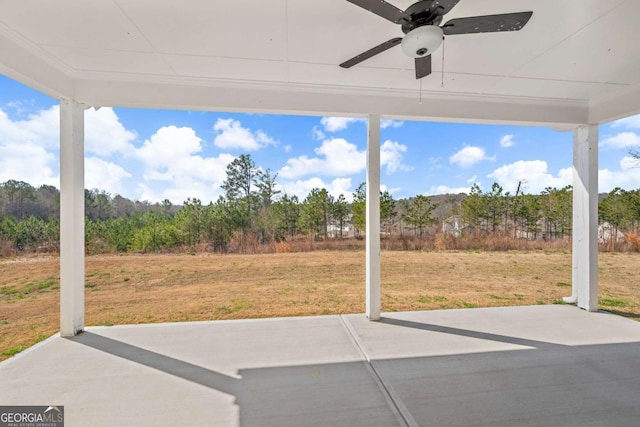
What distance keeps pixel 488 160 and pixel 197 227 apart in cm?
553

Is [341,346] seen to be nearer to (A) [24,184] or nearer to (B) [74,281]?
(B) [74,281]

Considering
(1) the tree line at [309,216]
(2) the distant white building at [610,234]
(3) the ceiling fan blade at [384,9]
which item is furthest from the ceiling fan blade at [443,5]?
(2) the distant white building at [610,234]

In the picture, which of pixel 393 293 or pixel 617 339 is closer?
pixel 617 339

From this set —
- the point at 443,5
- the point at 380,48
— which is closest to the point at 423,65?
the point at 380,48

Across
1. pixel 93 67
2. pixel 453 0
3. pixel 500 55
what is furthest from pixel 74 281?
pixel 500 55

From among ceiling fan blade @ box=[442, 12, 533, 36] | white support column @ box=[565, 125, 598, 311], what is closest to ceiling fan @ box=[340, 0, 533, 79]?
ceiling fan blade @ box=[442, 12, 533, 36]

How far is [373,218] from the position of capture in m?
2.87

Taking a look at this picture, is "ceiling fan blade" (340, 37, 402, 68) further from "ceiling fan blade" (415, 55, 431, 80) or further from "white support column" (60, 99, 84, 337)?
"white support column" (60, 99, 84, 337)

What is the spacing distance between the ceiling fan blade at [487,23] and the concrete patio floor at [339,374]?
81.7 inches

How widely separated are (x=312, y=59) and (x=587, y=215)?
3589 millimetres

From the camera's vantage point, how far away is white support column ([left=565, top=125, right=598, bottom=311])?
10.3 feet

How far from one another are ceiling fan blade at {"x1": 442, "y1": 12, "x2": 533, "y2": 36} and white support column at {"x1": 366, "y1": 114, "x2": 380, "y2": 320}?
56.3 inches

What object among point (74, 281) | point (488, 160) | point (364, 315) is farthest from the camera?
point (488, 160)

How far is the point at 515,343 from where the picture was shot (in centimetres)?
232
